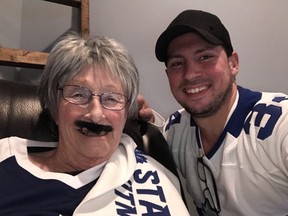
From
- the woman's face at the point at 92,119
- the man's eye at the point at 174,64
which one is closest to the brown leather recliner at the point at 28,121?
the woman's face at the point at 92,119

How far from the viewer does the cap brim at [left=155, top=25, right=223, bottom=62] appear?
0.99m

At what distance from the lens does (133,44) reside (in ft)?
5.24

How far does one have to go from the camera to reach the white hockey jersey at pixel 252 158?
896 millimetres

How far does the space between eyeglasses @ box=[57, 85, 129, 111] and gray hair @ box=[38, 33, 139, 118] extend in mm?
31

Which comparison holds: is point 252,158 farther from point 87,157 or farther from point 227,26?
point 227,26

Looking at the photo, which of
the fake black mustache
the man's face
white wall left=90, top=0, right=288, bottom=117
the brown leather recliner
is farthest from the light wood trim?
the fake black mustache

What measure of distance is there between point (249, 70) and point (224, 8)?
1.01ft

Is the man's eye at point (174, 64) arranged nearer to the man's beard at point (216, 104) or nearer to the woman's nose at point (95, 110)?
the man's beard at point (216, 104)

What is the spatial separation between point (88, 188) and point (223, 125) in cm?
47

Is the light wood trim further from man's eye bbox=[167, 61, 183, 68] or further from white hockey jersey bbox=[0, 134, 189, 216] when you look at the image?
white hockey jersey bbox=[0, 134, 189, 216]

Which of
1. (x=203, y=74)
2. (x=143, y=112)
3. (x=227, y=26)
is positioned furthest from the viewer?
(x=227, y=26)

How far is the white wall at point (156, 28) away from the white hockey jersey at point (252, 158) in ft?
1.37

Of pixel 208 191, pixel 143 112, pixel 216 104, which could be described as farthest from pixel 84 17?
pixel 208 191

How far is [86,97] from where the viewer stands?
0.92 metres
